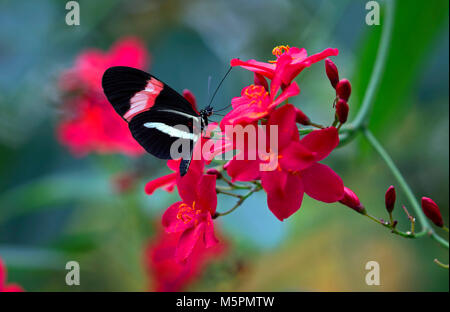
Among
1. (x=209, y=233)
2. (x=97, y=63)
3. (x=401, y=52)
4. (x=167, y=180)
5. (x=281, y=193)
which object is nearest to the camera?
(x=281, y=193)

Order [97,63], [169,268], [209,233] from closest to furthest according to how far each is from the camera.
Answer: [209,233] < [169,268] < [97,63]

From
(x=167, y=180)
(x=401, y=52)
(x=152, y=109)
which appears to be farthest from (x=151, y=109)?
(x=401, y=52)

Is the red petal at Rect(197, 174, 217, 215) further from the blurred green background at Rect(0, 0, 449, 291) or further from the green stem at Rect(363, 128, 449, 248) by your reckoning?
the blurred green background at Rect(0, 0, 449, 291)

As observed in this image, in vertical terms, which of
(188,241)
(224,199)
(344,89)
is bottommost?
(188,241)

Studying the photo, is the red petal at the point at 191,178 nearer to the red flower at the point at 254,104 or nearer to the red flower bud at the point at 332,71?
the red flower at the point at 254,104

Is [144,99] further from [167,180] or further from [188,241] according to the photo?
[188,241]

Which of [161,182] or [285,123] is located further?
[161,182]

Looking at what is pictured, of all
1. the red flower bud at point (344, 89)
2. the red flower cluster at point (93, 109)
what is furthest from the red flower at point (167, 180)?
the red flower cluster at point (93, 109)

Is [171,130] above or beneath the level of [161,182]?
above
